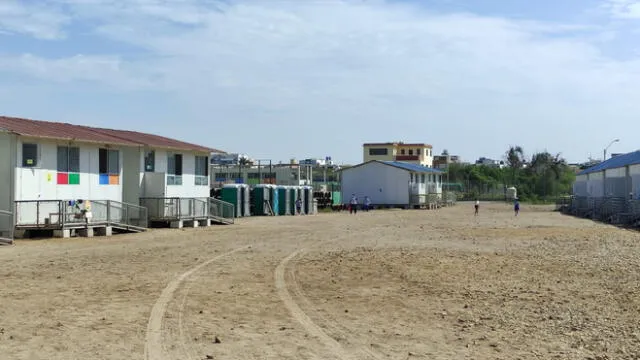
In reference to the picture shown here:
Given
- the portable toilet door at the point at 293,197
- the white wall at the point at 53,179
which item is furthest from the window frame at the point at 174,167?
the portable toilet door at the point at 293,197

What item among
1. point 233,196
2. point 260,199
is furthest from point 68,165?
point 260,199

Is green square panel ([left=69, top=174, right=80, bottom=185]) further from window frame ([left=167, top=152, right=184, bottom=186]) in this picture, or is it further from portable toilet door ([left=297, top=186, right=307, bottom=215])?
portable toilet door ([left=297, top=186, right=307, bottom=215])

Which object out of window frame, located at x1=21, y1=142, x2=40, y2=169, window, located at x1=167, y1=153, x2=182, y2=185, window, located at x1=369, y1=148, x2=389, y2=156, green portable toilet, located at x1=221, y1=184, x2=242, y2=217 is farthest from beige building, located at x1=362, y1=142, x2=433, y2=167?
window frame, located at x1=21, y1=142, x2=40, y2=169

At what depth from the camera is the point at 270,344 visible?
9.18 m

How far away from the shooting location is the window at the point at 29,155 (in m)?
26.8

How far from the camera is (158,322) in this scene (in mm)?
10508

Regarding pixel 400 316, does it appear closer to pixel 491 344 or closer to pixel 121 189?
pixel 491 344

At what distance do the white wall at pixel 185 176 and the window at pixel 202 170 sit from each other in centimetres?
26

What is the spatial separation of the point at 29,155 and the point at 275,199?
85.2ft

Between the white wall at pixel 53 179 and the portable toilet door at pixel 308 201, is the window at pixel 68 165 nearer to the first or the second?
the white wall at pixel 53 179

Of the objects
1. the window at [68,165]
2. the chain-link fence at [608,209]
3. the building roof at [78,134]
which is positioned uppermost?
the building roof at [78,134]

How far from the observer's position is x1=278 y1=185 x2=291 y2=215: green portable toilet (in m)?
52.7

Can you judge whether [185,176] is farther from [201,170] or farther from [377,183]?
[377,183]

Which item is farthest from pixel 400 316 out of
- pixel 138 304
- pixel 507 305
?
pixel 138 304
